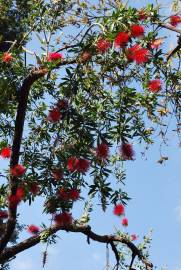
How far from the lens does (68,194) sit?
4.71m

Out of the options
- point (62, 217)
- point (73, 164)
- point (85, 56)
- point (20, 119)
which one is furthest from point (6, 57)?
point (62, 217)

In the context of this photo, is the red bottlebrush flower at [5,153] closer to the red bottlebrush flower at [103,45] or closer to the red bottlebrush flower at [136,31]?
the red bottlebrush flower at [103,45]

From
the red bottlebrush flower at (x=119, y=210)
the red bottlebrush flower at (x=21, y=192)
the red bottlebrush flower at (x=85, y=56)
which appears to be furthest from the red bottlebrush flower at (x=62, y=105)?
the red bottlebrush flower at (x=119, y=210)

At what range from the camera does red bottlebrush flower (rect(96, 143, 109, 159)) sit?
4.67 meters

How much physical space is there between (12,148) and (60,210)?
2.15 m

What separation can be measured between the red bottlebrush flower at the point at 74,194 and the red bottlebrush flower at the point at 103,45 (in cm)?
144

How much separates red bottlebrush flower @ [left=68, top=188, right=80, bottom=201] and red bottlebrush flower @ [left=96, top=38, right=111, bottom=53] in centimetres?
144

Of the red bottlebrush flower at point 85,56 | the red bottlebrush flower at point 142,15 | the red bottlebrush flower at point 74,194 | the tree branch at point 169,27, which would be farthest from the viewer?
the red bottlebrush flower at point 142,15

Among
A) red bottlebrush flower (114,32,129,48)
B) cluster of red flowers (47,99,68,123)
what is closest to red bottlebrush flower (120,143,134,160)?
cluster of red flowers (47,99,68,123)

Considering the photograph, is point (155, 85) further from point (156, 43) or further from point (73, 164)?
point (73, 164)

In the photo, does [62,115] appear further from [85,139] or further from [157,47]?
[157,47]

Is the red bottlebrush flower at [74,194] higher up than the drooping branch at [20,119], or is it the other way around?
the drooping branch at [20,119]

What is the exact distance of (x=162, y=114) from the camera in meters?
7.47

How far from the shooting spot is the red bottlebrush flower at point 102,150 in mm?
4672
